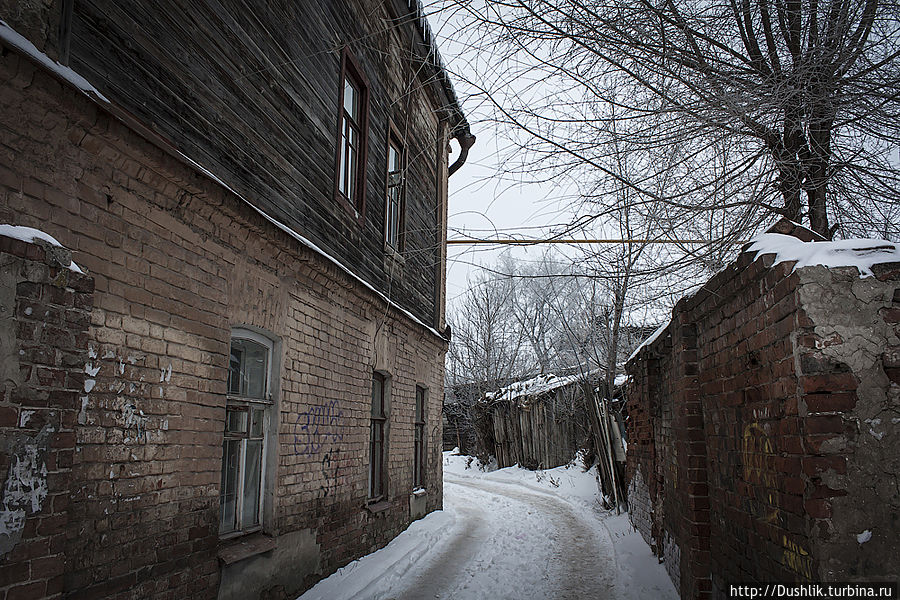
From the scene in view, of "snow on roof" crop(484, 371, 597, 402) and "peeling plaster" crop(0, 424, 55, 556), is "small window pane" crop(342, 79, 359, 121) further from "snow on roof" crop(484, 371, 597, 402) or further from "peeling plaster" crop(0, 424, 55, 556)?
"snow on roof" crop(484, 371, 597, 402)

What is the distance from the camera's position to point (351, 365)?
→ 7527 mm

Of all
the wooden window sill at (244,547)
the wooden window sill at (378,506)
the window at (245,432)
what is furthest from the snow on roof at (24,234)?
the wooden window sill at (378,506)

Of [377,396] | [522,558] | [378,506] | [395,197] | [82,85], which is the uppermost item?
[395,197]

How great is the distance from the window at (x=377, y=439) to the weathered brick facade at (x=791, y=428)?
15.4 ft

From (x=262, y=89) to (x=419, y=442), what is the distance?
23.5 ft

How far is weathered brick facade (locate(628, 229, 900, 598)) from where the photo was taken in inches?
102

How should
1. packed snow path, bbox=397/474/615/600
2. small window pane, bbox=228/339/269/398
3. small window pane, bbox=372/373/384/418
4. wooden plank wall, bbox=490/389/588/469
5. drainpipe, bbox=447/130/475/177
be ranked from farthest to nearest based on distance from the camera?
wooden plank wall, bbox=490/389/588/469
drainpipe, bbox=447/130/475/177
small window pane, bbox=372/373/384/418
packed snow path, bbox=397/474/615/600
small window pane, bbox=228/339/269/398

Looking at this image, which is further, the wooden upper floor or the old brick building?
the wooden upper floor

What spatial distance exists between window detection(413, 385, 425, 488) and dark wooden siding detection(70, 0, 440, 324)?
9.11 ft

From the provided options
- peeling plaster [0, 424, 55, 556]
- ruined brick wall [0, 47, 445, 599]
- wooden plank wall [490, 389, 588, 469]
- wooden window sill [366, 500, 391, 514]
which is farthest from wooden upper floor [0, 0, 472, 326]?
wooden plank wall [490, 389, 588, 469]

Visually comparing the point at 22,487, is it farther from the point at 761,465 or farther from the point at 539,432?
the point at 539,432

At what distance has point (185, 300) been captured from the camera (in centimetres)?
431

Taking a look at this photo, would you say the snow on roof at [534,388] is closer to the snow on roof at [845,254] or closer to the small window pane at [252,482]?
the small window pane at [252,482]

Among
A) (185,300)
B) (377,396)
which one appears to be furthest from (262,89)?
(377,396)
